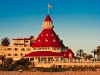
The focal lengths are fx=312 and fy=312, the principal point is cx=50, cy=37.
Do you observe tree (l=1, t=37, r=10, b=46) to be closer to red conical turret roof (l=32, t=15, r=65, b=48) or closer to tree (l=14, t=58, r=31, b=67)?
red conical turret roof (l=32, t=15, r=65, b=48)

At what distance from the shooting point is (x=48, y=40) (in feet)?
337

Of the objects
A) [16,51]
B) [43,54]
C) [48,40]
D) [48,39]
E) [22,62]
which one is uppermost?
[48,39]

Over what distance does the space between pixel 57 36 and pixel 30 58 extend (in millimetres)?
14670

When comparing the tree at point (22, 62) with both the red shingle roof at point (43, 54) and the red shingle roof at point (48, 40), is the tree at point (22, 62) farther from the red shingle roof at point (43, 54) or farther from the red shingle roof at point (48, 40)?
the red shingle roof at point (48, 40)

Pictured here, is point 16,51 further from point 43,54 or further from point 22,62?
point 22,62

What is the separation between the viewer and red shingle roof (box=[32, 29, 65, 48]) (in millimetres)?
101250

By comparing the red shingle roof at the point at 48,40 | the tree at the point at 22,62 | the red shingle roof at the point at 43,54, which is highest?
the red shingle roof at the point at 48,40

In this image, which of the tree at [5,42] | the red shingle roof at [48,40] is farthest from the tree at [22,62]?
the tree at [5,42]

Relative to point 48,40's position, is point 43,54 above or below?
below

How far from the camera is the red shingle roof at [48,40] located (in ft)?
332

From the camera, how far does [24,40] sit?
109438mm

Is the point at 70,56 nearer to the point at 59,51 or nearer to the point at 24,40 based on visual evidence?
Answer: the point at 59,51

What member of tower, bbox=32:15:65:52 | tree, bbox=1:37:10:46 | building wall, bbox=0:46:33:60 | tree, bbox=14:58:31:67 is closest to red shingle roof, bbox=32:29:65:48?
tower, bbox=32:15:65:52

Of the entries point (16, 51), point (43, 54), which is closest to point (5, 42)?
point (16, 51)
